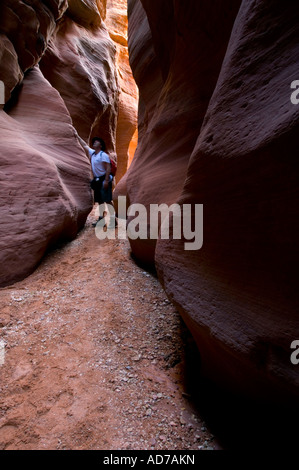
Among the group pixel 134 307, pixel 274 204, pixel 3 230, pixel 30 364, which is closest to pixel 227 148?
pixel 274 204

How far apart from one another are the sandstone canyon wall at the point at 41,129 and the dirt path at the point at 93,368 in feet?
2.68

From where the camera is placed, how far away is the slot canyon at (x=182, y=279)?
1284 millimetres

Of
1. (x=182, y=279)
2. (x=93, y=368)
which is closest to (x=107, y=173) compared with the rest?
(x=182, y=279)

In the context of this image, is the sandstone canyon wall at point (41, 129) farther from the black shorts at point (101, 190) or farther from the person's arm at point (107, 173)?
the person's arm at point (107, 173)

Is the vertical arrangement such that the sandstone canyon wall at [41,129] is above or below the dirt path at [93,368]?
above

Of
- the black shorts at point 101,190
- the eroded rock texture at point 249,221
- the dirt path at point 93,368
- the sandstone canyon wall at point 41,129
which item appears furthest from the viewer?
the black shorts at point 101,190

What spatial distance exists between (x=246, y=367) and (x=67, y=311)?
2269 mm

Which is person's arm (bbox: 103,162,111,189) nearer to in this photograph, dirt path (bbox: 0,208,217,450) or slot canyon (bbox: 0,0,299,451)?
slot canyon (bbox: 0,0,299,451)

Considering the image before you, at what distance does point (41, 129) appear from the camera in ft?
18.5

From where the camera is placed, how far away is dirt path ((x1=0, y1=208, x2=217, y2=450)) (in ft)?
5.49

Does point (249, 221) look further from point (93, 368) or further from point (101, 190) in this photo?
point (101, 190)

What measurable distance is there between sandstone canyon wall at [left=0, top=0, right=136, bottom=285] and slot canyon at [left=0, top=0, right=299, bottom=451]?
41 mm

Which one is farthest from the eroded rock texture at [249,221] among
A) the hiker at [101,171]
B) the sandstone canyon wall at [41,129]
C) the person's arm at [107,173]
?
the hiker at [101,171]

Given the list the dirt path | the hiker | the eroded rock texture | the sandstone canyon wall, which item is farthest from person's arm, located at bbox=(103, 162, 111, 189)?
the eroded rock texture
